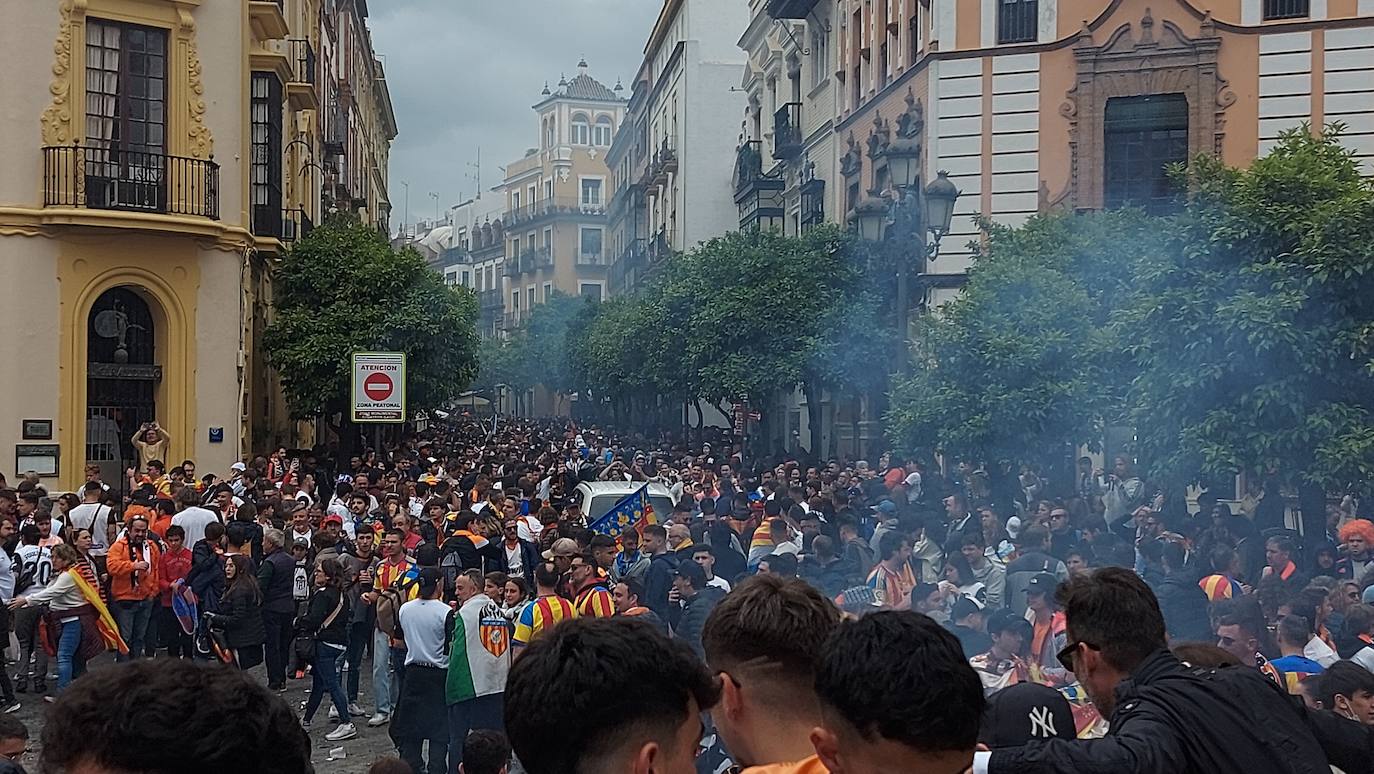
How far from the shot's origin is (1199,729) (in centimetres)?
320

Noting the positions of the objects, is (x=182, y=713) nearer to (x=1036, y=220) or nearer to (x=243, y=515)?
(x=243, y=515)

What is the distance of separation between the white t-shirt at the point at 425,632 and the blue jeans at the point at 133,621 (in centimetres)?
402

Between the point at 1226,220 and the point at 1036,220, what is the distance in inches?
282

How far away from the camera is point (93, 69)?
22312 millimetres

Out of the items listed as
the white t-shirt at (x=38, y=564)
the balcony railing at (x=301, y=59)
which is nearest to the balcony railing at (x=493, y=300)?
the balcony railing at (x=301, y=59)

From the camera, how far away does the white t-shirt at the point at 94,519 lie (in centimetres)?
1352

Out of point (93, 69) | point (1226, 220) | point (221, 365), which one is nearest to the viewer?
point (1226, 220)

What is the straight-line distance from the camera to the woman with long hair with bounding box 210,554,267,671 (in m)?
11.1

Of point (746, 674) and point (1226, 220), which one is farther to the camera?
point (1226, 220)

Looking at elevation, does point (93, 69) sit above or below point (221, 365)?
above

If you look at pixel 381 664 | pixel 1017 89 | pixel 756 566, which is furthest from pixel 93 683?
pixel 1017 89

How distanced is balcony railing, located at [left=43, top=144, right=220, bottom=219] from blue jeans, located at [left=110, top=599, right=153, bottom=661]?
1172 centimetres

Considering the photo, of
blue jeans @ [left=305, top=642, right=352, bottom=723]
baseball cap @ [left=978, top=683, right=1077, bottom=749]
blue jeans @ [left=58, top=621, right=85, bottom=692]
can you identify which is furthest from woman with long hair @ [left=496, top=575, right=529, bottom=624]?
baseball cap @ [left=978, top=683, right=1077, bottom=749]

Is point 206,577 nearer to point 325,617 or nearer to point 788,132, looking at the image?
point 325,617
